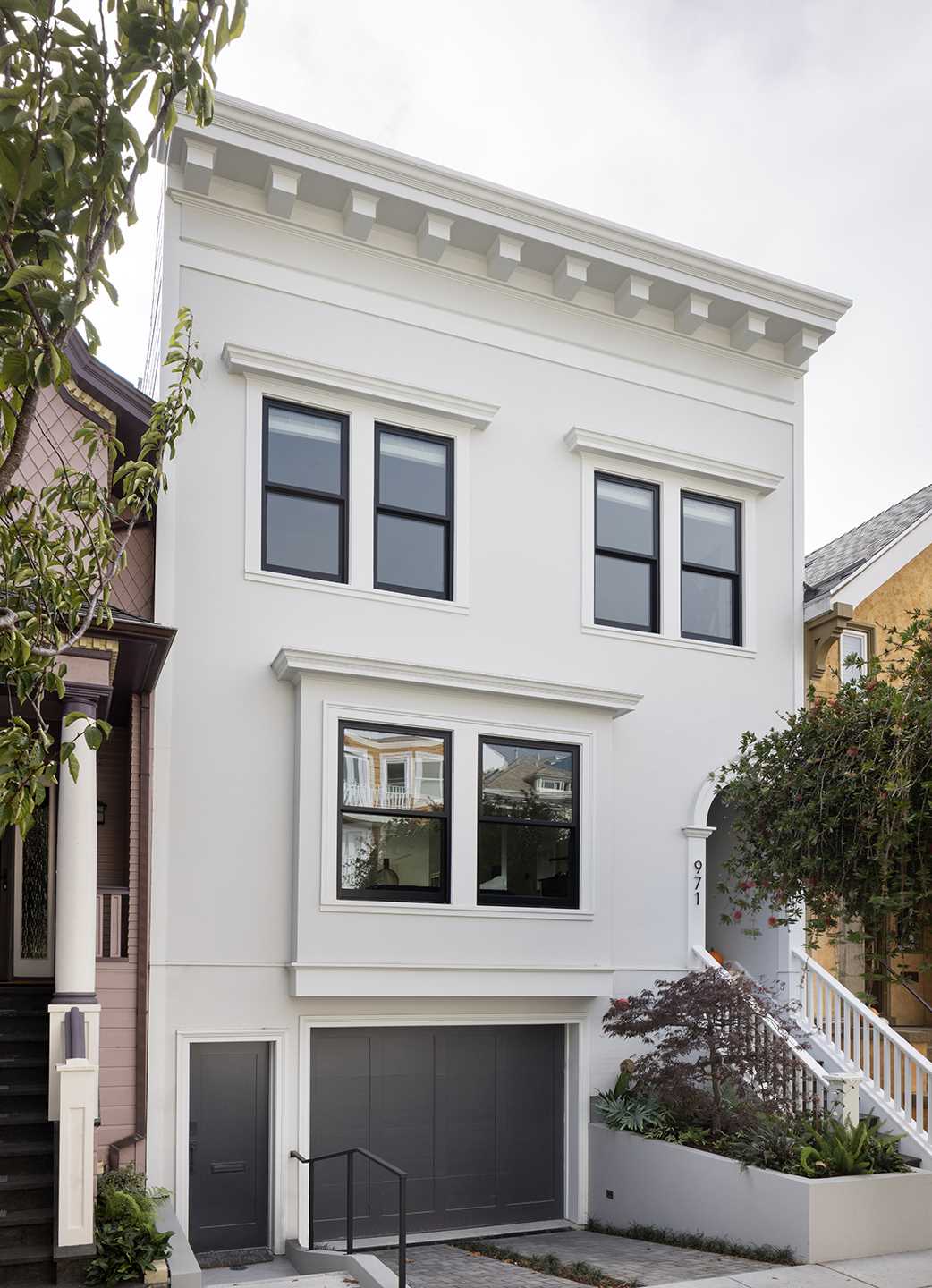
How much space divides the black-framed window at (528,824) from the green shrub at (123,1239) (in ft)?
15.4

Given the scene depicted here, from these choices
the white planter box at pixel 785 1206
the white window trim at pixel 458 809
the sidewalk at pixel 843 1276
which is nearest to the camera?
the sidewalk at pixel 843 1276

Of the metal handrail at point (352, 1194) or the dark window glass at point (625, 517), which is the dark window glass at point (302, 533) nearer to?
the dark window glass at point (625, 517)

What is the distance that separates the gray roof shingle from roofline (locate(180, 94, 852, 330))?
2.69 metres

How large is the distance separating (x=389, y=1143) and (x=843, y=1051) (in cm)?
453

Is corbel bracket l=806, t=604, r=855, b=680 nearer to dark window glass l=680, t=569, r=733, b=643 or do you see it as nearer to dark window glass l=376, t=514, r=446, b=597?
dark window glass l=680, t=569, r=733, b=643

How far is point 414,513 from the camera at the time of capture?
12930 millimetres

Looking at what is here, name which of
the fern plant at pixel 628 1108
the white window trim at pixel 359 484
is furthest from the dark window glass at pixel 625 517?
the fern plant at pixel 628 1108

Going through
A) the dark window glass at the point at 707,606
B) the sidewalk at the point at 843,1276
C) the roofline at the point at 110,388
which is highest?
the roofline at the point at 110,388

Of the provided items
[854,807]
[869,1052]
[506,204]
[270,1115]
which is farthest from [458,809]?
[506,204]

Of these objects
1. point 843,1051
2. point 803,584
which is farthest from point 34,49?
point 803,584

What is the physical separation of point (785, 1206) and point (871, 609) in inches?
303

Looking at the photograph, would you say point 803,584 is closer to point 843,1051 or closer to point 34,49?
point 843,1051

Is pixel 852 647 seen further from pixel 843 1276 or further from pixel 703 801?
pixel 843 1276

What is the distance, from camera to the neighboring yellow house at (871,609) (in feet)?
47.9
